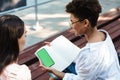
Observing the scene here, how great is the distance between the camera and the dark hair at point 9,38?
1740 millimetres

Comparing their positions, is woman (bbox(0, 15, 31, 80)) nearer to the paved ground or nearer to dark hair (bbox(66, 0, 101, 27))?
dark hair (bbox(66, 0, 101, 27))

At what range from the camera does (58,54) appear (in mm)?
2543

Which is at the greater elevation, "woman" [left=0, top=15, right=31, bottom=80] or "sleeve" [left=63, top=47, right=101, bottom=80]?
"woman" [left=0, top=15, right=31, bottom=80]

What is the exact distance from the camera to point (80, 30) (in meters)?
2.21

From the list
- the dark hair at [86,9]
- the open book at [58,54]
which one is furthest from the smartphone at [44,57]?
the dark hair at [86,9]

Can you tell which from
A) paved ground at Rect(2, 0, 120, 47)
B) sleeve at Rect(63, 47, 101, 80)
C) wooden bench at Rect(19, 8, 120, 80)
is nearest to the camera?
sleeve at Rect(63, 47, 101, 80)

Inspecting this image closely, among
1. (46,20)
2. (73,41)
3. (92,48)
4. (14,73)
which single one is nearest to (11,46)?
(14,73)

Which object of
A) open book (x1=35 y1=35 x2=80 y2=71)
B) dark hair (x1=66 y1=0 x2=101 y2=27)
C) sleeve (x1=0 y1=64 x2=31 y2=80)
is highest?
dark hair (x1=66 y1=0 x2=101 y2=27)

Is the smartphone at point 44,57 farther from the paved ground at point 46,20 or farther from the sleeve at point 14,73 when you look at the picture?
the paved ground at point 46,20

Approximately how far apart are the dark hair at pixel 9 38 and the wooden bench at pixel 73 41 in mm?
1101

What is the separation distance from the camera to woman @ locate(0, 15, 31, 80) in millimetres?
1744

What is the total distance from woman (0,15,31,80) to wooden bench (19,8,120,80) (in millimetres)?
1062

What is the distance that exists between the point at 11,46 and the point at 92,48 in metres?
0.61

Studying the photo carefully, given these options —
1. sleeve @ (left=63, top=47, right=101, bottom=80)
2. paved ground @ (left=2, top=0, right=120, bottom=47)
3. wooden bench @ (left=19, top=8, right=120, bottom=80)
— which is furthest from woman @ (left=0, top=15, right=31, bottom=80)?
paved ground @ (left=2, top=0, right=120, bottom=47)
